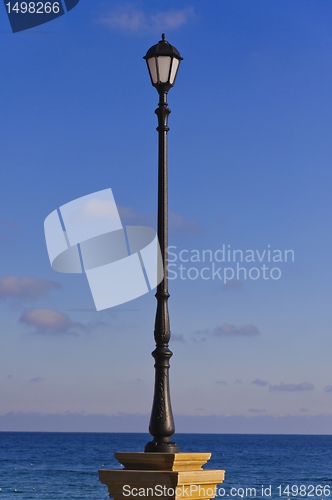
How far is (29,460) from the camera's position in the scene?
307ft

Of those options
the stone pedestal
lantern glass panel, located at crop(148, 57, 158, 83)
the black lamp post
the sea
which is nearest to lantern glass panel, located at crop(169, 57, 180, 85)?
the black lamp post

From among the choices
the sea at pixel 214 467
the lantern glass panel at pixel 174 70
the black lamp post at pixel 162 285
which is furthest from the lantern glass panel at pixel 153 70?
the sea at pixel 214 467

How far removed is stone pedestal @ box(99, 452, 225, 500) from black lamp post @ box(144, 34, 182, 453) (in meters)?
0.35

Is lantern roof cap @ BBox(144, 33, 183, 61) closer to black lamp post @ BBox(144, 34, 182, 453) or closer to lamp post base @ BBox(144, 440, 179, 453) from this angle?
black lamp post @ BBox(144, 34, 182, 453)

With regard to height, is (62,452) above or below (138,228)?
above

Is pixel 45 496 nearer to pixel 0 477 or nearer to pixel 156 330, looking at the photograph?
pixel 0 477

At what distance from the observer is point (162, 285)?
7.69m

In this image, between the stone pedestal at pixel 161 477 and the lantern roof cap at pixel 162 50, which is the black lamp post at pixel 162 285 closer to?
the lantern roof cap at pixel 162 50

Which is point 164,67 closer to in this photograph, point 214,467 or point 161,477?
point 161,477

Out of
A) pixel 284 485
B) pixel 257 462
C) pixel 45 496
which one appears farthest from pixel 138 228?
pixel 257 462

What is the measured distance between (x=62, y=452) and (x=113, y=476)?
348 feet

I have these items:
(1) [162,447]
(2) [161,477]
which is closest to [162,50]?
(1) [162,447]

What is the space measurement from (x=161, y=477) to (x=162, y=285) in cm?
189

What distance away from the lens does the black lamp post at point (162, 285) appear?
292 inches
